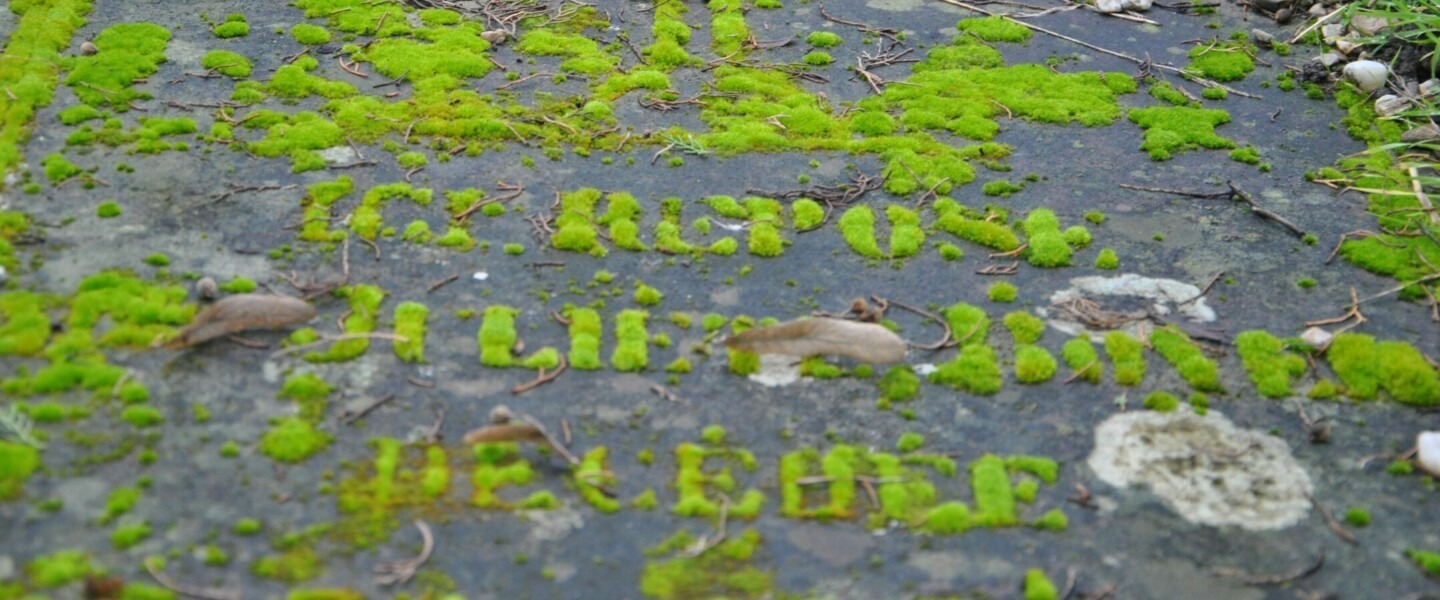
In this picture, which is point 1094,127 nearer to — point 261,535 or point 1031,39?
point 1031,39

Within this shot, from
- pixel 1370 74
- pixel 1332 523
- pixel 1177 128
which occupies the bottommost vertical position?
pixel 1332 523

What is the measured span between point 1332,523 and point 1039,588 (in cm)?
96

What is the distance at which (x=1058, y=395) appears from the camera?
399cm

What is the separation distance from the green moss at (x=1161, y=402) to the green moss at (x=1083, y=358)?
0.59 feet

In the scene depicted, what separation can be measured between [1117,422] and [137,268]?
329 centimetres

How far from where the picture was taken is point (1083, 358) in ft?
13.5

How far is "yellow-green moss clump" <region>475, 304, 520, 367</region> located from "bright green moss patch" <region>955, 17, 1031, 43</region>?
3.42 meters

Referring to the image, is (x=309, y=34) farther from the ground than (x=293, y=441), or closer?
farther from the ground

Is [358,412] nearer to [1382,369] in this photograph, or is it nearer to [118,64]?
[118,64]

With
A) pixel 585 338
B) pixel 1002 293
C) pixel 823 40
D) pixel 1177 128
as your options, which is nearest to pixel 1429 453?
pixel 1002 293

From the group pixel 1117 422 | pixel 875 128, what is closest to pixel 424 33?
pixel 875 128

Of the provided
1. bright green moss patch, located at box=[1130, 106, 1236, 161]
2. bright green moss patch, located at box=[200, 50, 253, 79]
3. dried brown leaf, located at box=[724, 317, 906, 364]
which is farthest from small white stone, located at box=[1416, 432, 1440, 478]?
bright green moss patch, located at box=[200, 50, 253, 79]

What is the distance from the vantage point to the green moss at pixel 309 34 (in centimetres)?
601

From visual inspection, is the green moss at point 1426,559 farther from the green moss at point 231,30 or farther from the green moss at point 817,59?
the green moss at point 231,30
